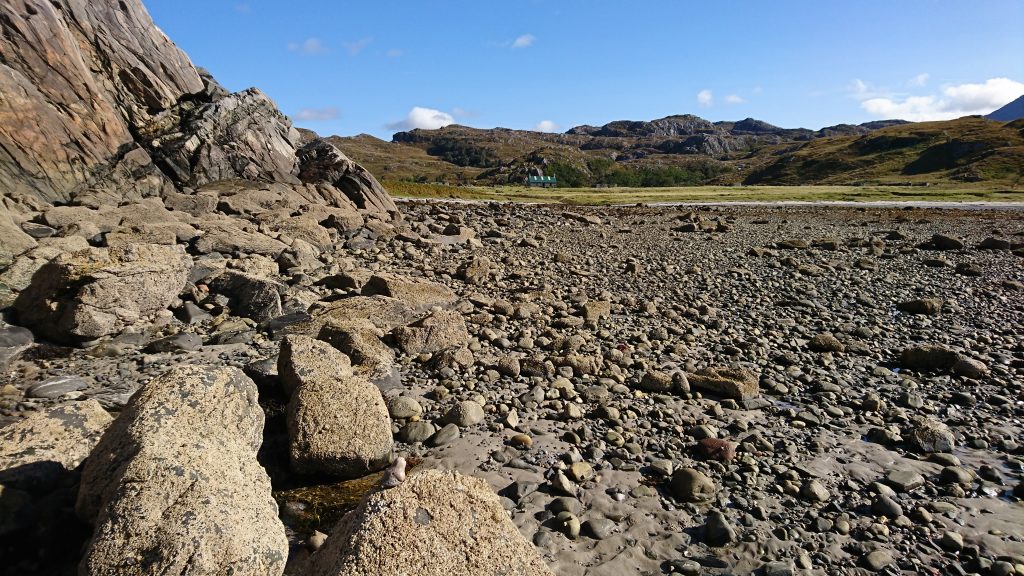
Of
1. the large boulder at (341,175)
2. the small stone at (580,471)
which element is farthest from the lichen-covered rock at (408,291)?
the large boulder at (341,175)

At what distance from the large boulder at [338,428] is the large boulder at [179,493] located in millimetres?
918

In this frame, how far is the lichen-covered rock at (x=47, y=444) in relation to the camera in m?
5.33

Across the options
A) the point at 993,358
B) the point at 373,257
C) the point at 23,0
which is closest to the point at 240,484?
the point at 993,358

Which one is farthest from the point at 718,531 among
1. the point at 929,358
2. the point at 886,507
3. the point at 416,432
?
the point at 929,358

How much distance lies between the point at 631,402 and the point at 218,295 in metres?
9.44

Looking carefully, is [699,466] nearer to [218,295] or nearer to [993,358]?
[993,358]

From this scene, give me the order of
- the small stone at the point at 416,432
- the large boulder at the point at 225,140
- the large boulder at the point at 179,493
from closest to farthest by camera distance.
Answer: the large boulder at the point at 179,493 < the small stone at the point at 416,432 < the large boulder at the point at 225,140

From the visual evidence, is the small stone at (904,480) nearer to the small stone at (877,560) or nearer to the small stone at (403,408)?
the small stone at (877,560)

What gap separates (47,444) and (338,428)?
9.35ft

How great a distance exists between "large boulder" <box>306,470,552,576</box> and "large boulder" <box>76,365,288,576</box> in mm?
643

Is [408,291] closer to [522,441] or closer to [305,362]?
[305,362]

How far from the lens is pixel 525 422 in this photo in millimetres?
8508

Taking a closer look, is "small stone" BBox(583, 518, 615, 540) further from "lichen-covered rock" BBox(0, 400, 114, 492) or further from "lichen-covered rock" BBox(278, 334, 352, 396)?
"lichen-covered rock" BBox(0, 400, 114, 492)

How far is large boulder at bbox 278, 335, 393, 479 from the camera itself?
6.61 m
